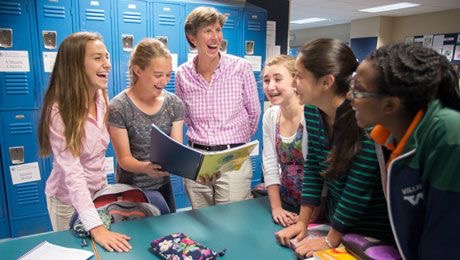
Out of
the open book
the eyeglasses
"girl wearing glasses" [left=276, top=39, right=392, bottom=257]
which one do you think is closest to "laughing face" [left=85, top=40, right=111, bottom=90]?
the open book

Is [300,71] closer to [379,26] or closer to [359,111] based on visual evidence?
[359,111]

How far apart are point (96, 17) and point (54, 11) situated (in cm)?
31

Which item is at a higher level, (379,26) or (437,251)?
(379,26)

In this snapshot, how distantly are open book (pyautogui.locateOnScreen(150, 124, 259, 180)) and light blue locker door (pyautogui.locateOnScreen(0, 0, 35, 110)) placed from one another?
74.5 inches

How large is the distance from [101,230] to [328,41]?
1.07 meters

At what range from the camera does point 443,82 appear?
2.59 ft

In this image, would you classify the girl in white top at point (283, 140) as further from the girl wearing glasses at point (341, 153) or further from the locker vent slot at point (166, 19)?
Answer: the locker vent slot at point (166, 19)

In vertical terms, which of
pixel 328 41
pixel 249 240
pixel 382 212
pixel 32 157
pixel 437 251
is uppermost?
pixel 328 41

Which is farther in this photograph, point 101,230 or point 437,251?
point 101,230

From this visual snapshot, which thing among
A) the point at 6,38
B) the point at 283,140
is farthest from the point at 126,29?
the point at 283,140

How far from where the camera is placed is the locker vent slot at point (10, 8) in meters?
2.61

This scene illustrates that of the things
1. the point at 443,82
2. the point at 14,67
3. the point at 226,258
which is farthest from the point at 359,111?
the point at 14,67

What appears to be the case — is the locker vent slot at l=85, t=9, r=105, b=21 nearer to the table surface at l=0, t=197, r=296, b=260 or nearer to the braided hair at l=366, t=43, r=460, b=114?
the table surface at l=0, t=197, r=296, b=260

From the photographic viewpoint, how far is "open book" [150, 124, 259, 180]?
131cm
